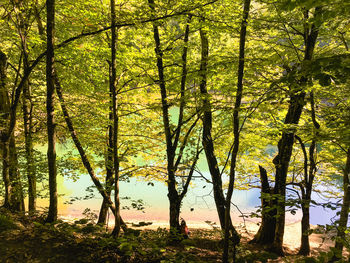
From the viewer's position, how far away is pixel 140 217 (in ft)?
52.6

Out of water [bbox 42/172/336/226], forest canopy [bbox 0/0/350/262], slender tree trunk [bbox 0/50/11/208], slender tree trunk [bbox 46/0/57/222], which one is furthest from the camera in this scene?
water [bbox 42/172/336/226]

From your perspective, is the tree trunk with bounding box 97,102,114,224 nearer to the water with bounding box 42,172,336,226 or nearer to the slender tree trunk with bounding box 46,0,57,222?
the slender tree trunk with bounding box 46,0,57,222

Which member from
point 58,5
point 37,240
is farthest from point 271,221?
point 58,5

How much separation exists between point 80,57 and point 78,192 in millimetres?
15488

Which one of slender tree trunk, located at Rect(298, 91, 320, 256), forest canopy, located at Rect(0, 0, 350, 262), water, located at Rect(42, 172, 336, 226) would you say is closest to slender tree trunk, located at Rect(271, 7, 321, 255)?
forest canopy, located at Rect(0, 0, 350, 262)

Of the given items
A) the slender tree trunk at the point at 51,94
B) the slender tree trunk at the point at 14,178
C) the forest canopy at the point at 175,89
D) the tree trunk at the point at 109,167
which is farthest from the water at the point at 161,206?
the slender tree trunk at the point at 51,94

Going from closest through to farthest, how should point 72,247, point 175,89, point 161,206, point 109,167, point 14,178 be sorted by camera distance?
1. point 72,247
2. point 109,167
3. point 14,178
4. point 175,89
5. point 161,206

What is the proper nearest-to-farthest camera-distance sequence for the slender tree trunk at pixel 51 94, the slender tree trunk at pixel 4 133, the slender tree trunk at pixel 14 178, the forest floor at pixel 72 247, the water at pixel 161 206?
the forest floor at pixel 72 247
the slender tree trunk at pixel 51 94
the slender tree trunk at pixel 4 133
the slender tree trunk at pixel 14 178
the water at pixel 161 206

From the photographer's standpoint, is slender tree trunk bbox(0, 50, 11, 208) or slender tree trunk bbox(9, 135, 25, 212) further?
slender tree trunk bbox(9, 135, 25, 212)

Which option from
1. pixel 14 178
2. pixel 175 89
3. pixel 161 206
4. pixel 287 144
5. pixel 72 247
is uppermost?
pixel 175 89

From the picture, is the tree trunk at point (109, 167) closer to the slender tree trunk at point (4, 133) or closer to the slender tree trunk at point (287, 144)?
the slender tree trunk at point (4, 133)

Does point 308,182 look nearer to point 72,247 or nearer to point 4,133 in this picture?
point 72,247

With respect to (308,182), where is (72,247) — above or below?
below

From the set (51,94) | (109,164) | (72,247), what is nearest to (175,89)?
(109,164)
